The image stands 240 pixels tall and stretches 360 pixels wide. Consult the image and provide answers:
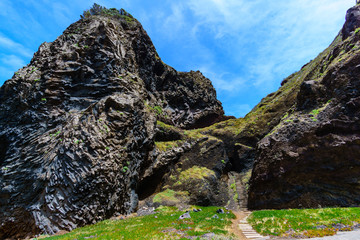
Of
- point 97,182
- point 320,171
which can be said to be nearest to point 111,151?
point 97,182

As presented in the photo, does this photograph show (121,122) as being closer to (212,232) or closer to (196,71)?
(212,232)

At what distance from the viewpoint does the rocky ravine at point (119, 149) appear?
2131cm

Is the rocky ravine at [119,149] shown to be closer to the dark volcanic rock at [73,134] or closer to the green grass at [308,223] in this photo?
the dark volcanic rock at [73,134]

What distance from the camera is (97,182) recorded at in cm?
2323

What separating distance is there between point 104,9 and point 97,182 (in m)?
53.3

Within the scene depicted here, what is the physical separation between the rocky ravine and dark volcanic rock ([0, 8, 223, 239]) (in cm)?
14

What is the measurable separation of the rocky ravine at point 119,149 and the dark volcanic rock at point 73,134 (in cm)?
14

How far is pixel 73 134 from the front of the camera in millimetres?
25219

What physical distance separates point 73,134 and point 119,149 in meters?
7.00

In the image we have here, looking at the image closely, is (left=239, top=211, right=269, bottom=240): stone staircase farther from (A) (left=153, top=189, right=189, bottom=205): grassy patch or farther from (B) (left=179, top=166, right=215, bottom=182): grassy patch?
(B) (left=179, top=166, right=215, bottom=182): grassy patch

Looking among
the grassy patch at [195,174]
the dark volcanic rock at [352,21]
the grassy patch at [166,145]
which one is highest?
the dark volcanic rock at [352,21]

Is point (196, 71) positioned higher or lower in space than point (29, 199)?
higher

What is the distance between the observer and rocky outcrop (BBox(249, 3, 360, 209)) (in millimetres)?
21266

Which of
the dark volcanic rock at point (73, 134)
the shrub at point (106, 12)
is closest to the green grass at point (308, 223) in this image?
the dark volcanic rock at point (73, 134)
